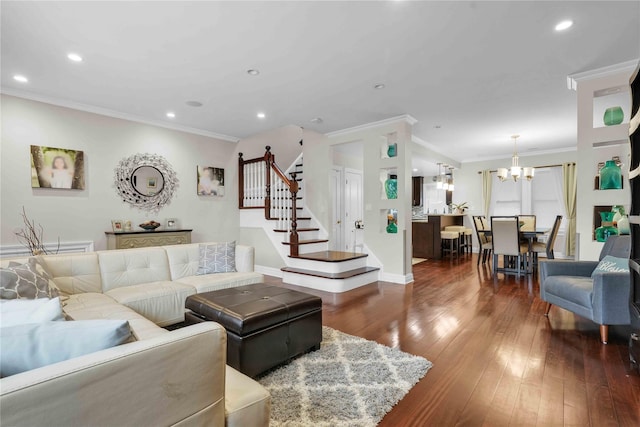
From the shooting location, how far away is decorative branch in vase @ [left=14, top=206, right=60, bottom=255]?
4035 mm

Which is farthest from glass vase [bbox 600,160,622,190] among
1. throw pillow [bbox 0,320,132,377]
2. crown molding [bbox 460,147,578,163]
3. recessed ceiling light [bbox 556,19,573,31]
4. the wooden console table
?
the wooden console table

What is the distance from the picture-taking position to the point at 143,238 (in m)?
4.81

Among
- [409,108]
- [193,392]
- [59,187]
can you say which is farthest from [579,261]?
[59,187]

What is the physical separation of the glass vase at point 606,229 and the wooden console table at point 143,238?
5.70 metres

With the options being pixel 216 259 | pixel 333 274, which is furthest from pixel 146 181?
pixel 333 274

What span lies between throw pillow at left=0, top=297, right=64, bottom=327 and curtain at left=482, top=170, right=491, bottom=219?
9.15m

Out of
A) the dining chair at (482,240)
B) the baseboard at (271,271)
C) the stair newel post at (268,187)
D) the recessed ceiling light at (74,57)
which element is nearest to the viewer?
the recessed ceiling light at (74,57)

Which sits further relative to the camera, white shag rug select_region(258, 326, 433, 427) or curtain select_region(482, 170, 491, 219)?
curtain select_region(482, 170, 491, 219)

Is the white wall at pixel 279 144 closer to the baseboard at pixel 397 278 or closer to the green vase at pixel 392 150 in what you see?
the green vase at pixel 392 150

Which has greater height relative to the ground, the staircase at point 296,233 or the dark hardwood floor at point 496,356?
the staircase at point 296,233

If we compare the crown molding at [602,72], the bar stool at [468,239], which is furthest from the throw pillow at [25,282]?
the bar stool at [468,239]

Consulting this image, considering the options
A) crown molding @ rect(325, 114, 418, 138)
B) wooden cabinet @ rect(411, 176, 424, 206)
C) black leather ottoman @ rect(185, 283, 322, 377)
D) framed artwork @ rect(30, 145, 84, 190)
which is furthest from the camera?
wooden cabinet @ rect(411, 176, 424, 206)

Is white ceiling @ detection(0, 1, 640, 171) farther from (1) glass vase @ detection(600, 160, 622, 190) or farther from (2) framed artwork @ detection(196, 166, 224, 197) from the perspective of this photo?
(2) framed artwork @ detection(196, 166, 224, 197)

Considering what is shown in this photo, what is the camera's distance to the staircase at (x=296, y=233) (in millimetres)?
4691
